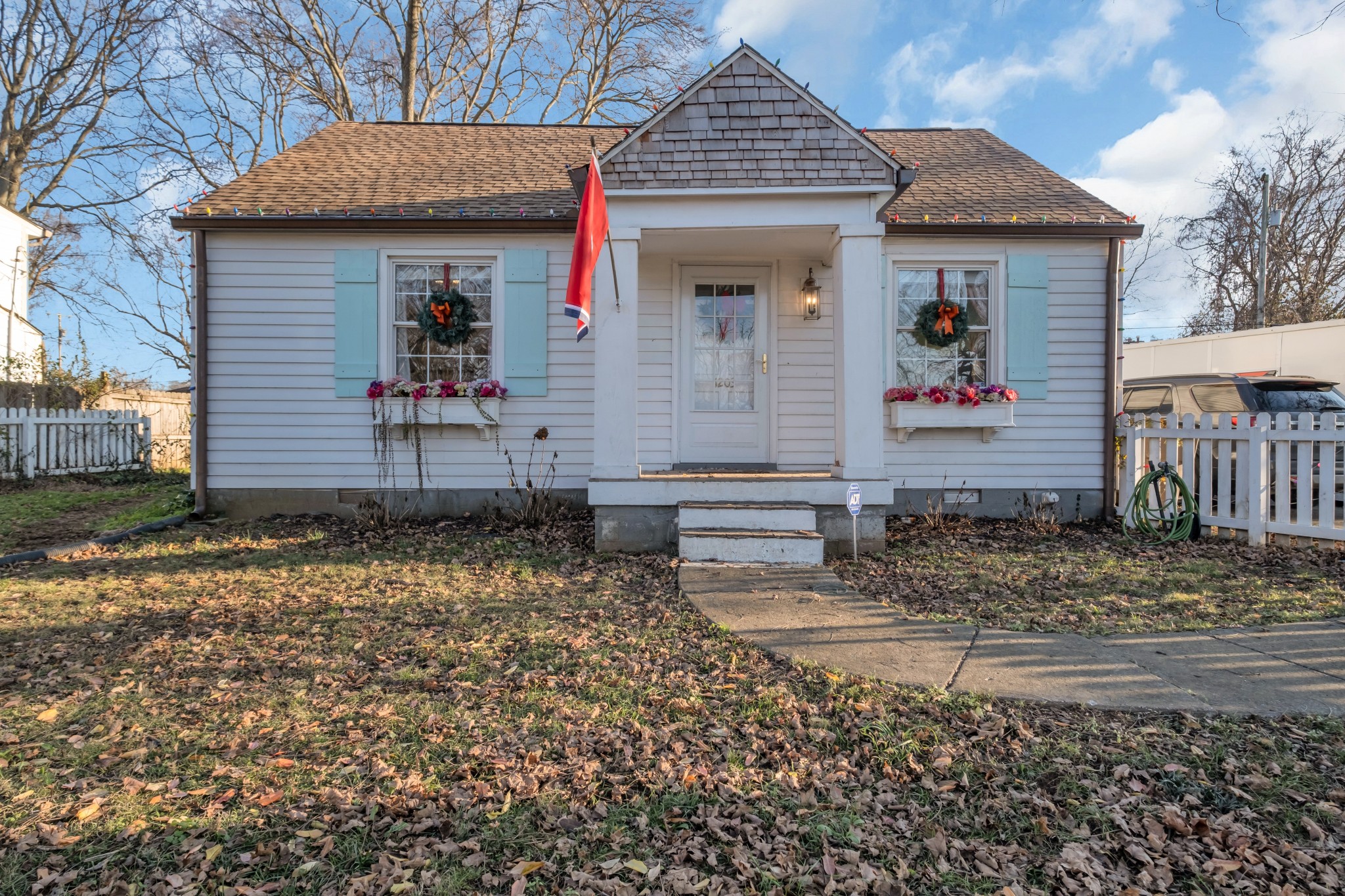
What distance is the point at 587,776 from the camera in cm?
232

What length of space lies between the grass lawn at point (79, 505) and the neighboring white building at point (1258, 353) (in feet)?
44.6

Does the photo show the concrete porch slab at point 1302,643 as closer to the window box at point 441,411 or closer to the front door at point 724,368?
the front door at point 724,368

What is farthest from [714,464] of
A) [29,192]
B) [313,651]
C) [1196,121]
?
[29,192]

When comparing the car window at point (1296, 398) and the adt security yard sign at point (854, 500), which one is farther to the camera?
the car window at point (1296, 398)

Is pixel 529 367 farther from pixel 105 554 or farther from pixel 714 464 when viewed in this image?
pixel 105 554

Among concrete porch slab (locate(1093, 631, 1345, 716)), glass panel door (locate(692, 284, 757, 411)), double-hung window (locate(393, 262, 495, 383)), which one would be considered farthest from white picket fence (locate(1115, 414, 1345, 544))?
double-hung window (locate(393, 262, 495, 383))

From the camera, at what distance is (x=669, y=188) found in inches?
231

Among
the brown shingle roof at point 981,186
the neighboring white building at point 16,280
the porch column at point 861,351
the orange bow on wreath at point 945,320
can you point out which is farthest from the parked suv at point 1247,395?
the neighboring white building at point 16,280

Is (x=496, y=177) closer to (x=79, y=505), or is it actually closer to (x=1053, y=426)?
(x=79, y=505)

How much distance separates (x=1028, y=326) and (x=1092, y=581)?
3.42m

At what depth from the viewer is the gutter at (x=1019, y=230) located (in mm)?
7184

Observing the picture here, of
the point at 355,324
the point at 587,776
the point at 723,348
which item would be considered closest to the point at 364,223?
the point at 355,324

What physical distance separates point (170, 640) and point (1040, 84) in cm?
922

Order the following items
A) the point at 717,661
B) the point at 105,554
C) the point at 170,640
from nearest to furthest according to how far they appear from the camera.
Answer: the point at 717,661 < the point at 170,640 < the point at 105,554
